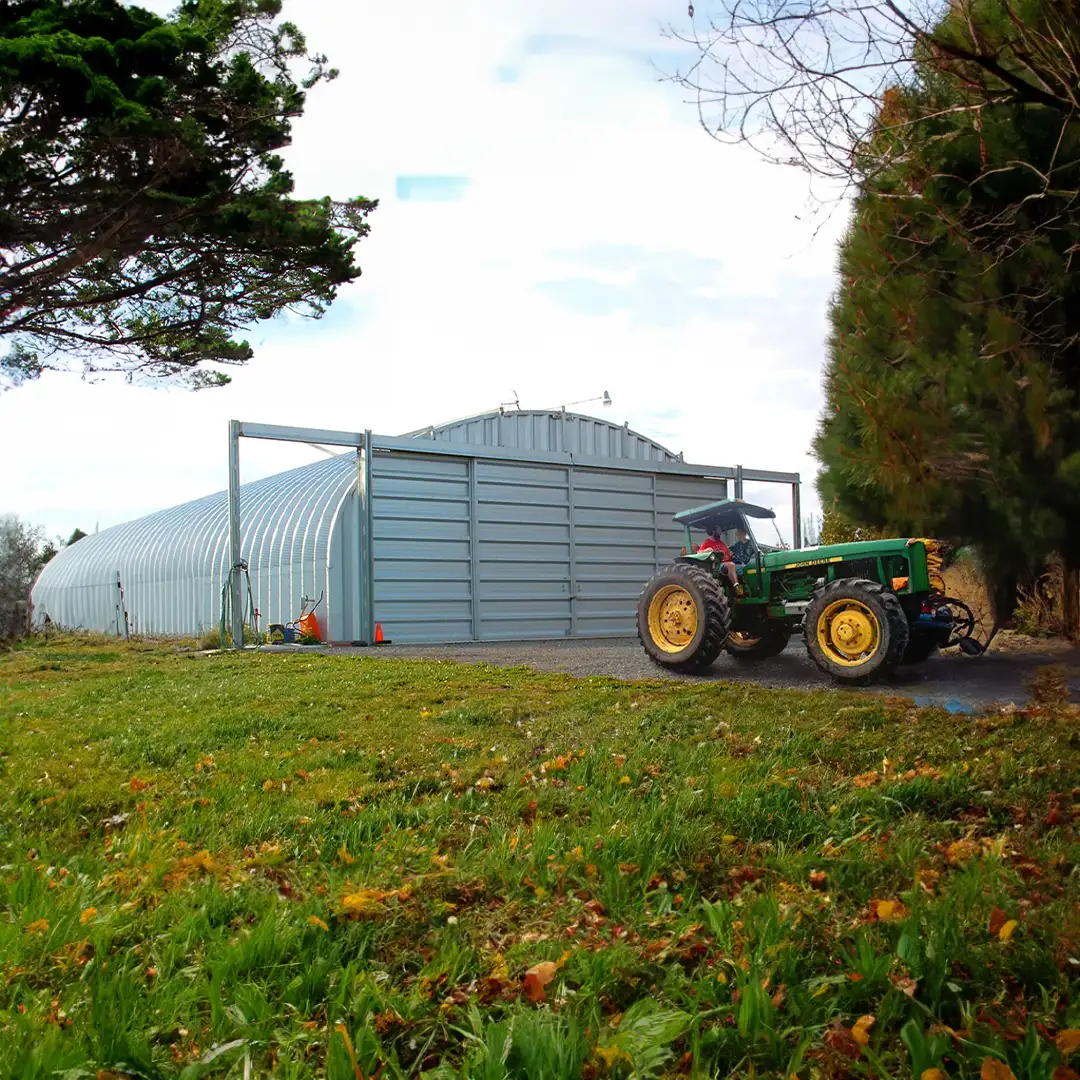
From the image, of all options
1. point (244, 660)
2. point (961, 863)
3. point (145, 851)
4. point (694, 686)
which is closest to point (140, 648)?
point (244, 660)

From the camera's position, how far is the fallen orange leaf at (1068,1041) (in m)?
2.31

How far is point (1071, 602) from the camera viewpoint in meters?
12.6

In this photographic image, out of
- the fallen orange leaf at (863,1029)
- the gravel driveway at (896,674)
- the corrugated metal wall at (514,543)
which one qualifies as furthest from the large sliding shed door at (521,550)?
the fallen orange leaf at (863,1029)

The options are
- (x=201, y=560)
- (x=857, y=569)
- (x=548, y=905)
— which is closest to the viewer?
(x=548, y=905)

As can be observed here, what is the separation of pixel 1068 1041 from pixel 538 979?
1.23 m

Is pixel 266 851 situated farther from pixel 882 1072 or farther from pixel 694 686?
pixel 694 686

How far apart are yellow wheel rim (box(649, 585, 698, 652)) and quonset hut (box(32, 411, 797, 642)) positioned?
7135 mm

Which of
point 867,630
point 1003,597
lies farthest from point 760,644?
point 1003,597

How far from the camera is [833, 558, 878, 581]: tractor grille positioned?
9484 millimetres

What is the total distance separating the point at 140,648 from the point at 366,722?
1244cm

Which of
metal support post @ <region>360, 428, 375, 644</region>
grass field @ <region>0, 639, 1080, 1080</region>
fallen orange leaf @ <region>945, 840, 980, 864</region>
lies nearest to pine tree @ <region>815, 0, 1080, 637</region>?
grass field @ <region>0, 639, 1080, 1080</region>

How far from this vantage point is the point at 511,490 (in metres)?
18.4

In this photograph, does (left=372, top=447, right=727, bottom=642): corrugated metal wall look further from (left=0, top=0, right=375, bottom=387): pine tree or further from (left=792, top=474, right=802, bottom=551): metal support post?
(left=0, top=0, right=375, bottom=387): pine tree

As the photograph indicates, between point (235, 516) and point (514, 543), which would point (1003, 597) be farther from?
point (235, 516)
